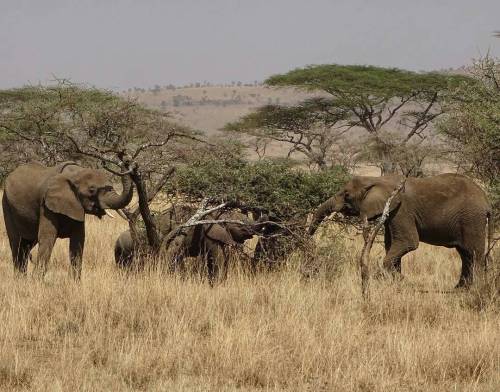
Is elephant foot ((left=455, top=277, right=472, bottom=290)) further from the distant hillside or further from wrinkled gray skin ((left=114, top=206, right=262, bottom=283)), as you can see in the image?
the distant hillside

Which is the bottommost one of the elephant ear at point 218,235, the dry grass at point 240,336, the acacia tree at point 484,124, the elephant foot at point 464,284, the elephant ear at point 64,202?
the elephant foot at point 464,284

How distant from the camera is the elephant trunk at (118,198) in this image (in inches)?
332

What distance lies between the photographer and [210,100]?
138000 millimetres

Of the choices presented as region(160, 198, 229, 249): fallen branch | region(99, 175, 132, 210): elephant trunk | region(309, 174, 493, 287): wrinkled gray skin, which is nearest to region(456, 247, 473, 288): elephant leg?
region(309, 174, 493, 287): wrinkled gray skin

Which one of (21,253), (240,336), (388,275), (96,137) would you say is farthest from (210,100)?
(240,336)

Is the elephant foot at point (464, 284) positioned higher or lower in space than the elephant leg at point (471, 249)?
lower

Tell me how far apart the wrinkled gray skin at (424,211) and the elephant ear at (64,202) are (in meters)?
2.76

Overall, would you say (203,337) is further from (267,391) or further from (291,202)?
(291,202)

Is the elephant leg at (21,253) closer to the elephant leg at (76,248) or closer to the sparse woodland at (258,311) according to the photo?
the sparse woodland at (258,311)

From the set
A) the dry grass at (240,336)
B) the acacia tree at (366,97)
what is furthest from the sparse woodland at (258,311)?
the acacia tree at (366,97)

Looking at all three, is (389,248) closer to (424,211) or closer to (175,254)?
(424,211)

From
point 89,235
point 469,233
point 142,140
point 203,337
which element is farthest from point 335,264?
point 142,140

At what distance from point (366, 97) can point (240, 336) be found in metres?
21.1

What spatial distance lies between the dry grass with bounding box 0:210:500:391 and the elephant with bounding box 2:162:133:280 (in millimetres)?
515
